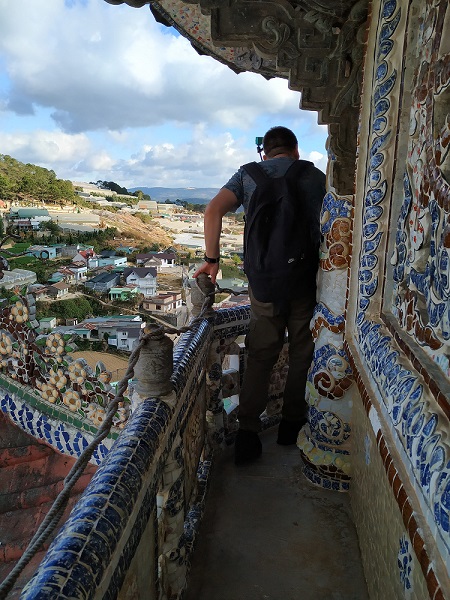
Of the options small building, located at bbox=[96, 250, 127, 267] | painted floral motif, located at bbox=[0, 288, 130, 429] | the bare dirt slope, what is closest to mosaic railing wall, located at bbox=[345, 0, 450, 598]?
painted floral motif, located at bbox=[0, 288, 130, 429]

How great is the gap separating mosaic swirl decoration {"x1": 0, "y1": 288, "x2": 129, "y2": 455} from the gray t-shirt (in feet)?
6.87

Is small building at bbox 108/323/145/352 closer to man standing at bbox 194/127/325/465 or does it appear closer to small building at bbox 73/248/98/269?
man standing at bbox 194/127/325/465

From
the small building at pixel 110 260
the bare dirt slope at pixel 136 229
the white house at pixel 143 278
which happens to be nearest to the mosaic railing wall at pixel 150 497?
the white house at pixel 143 278

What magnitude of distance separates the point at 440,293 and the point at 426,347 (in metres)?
0.18

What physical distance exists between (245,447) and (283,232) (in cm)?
133

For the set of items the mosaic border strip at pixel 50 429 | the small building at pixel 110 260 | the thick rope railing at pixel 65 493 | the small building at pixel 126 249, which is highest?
the thick rope railing at pixel 65 493

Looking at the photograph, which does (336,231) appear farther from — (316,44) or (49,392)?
(49,392)

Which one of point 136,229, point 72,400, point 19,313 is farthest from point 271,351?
point 136,229

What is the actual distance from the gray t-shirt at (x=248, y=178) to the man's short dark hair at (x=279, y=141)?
0.08m

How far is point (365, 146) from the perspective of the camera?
203 cm

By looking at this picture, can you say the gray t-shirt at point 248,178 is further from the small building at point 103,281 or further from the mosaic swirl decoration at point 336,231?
the small building at point 103,281

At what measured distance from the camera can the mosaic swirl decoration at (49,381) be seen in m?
4.16

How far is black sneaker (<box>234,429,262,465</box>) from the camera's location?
9.52 feet

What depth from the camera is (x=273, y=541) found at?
7.63 ft
